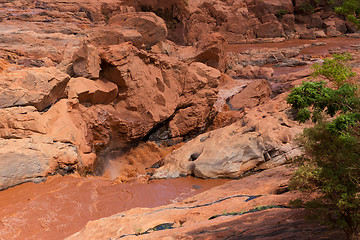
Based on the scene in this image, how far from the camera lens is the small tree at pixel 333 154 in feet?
10.8

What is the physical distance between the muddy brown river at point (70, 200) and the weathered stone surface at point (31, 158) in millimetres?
252

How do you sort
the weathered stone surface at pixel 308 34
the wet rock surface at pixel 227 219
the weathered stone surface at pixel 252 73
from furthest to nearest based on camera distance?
1. the weathered stone surface at pixel 308 34
2. the weathered stone surface at pixel 252 73
3. the wet rock surface at pixel 227 219

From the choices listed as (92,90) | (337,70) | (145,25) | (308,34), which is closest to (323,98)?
(337,70)

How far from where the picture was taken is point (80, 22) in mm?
19750

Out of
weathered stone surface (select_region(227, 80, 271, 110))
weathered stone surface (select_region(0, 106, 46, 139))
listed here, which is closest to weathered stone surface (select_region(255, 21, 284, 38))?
weathered stone surface (select_region(227, 80, 271, 110))

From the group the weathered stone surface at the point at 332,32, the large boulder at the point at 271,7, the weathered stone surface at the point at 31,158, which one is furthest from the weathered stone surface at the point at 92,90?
the weathered stone surface at the point at 332,32

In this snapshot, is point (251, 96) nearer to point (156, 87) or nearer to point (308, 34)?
point (156, 87)

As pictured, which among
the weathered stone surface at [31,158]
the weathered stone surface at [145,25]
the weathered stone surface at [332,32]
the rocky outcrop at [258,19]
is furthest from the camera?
the weathered stone surface at [332,32]

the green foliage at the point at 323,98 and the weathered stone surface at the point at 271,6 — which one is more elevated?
the green foliage at the point at 323,98

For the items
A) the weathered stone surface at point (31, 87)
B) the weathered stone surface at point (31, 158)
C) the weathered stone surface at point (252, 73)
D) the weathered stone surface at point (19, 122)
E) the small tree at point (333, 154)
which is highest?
the small tree at point (333, 154)

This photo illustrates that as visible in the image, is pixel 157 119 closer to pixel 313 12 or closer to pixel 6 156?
pixel 6 156

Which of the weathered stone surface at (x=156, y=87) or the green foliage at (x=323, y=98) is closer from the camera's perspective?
the green foliage at (x=323, y=98)

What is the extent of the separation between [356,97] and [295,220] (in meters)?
1.78

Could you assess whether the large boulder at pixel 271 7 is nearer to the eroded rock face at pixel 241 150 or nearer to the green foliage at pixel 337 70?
the eroded rock face at pixel 241 150
